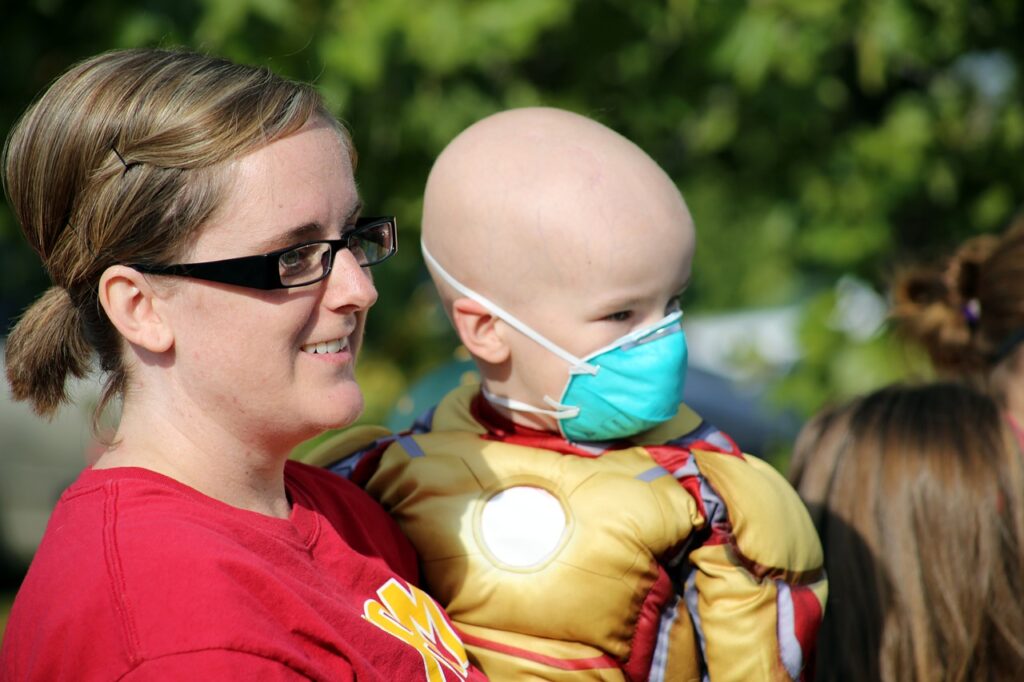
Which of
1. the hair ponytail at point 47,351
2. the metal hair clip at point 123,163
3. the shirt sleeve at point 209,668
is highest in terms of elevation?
the metal hair clip at point 123,163

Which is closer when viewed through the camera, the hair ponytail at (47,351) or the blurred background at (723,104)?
the hair ponytail at (47,351)

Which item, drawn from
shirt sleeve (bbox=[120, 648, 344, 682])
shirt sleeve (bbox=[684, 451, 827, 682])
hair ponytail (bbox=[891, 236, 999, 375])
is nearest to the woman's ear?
shirt sleeve (bbox=[120, 648, 344, 682])

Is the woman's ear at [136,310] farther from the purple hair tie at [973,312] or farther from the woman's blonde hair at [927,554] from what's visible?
the purple hair tie at [973,312]

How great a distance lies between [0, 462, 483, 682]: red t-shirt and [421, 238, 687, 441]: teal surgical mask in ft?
1.53

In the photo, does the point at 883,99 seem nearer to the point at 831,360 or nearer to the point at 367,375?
the point at 831,360

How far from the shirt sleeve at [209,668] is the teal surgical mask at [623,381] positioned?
783mm

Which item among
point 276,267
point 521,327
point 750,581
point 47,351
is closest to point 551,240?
point 521,327

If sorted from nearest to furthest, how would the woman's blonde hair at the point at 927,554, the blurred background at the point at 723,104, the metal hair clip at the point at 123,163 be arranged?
the metal hair clip at the point at 123,163 < the woman's blonde hair at the point at 927,554 < the blurred background at the point at 723,104

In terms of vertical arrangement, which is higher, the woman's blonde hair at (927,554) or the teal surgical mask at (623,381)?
the teal surgical mask at (623,381)

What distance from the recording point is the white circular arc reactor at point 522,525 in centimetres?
184

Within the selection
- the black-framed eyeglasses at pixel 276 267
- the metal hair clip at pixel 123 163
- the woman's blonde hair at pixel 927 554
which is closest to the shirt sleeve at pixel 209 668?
the black-framed eyeglasses at pixel 276 267

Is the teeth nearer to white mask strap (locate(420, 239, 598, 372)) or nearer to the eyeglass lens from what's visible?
the eyeglass lens

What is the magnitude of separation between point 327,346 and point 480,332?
1.46ft

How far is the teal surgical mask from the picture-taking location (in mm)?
1913
